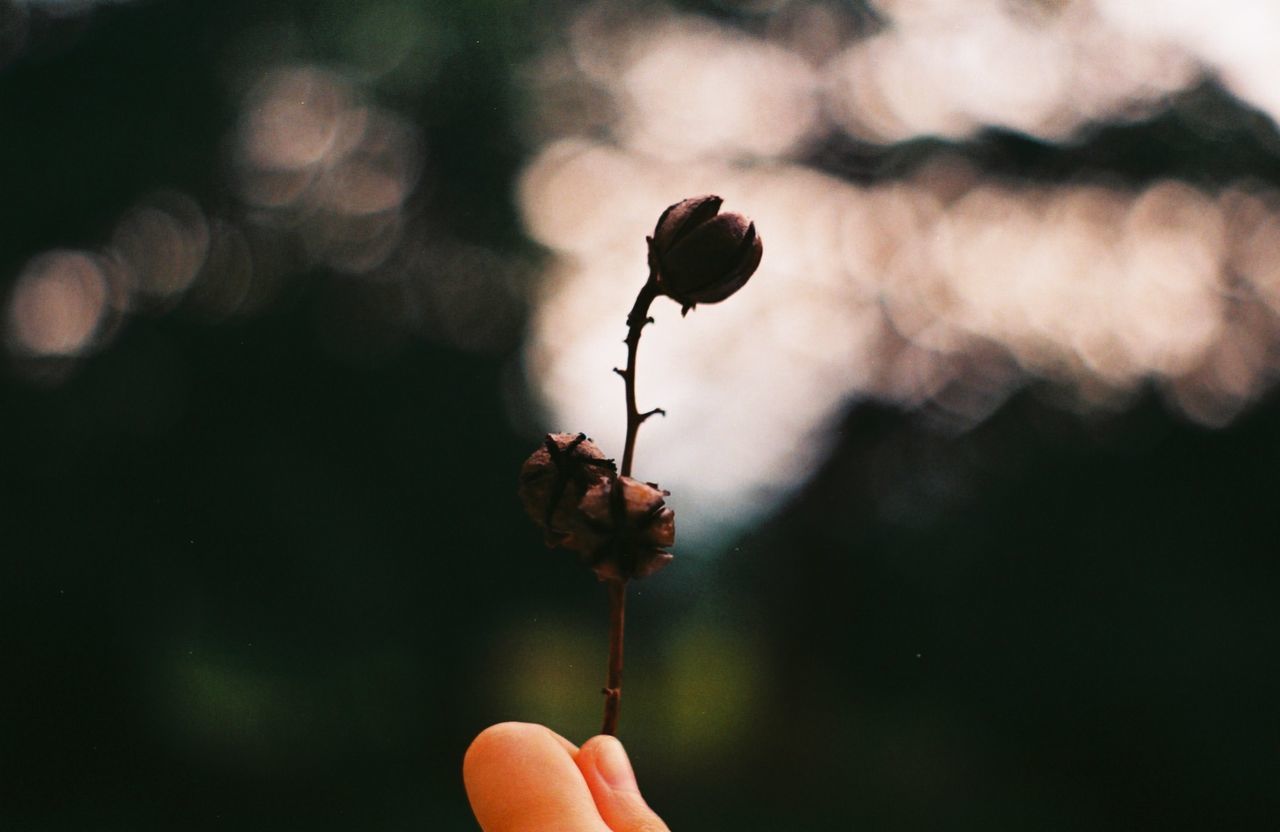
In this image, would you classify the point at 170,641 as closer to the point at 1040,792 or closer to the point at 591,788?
the point at 1040,792

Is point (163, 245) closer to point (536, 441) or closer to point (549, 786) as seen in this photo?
point (536, 441)

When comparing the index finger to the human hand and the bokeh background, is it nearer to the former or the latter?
the human hand

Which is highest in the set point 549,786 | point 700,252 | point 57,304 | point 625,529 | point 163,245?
point 163,245

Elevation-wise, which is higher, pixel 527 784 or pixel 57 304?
pixel 57 304

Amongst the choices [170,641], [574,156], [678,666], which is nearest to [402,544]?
[170,641]

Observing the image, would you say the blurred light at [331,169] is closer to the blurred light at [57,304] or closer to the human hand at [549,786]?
the blurred light at [57,304]

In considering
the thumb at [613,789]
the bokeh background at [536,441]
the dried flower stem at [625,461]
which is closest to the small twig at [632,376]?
the dried flower stem at [625,461]

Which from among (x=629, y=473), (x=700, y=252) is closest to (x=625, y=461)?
(x=629, y=473)
